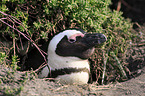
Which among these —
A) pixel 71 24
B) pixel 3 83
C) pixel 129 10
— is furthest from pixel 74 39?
pixel 129 10

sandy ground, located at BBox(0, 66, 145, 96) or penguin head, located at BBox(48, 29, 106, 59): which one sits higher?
penguin head, located at BBox(48, 29, 106, 59)

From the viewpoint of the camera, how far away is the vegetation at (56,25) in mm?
2979

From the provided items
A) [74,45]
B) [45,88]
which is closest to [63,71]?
[74,45]

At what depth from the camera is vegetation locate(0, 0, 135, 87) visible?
2.98m

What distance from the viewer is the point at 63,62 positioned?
2645 millimetres

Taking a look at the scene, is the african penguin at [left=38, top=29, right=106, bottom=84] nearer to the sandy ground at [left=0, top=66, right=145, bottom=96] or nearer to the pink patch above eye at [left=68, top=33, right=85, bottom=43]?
the pink patch above eye at [left=68, top=33, right=85, bottom=43]

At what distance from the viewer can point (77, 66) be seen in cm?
264

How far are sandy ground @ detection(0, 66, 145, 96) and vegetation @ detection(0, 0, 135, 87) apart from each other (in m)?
0.73

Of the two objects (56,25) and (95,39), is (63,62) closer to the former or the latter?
(95,39)

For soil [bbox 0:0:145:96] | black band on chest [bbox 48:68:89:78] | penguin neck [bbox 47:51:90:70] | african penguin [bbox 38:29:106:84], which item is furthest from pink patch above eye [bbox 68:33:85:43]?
soil [bbox 0:0:145:96]

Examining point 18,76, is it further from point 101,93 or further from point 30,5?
point 30,5

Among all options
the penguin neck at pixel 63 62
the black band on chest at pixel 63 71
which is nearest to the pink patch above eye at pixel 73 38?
the penguin neck at pixel 63 62

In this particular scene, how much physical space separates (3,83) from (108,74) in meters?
1.79

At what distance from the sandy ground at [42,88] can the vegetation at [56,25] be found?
0.73 meters
